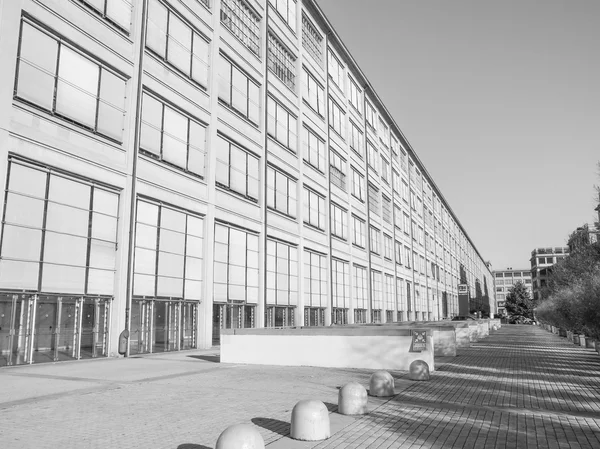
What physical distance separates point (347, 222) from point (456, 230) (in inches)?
3399

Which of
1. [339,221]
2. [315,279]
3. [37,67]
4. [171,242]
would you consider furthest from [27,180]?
[339,221]

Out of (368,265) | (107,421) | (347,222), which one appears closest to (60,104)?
(107,421)

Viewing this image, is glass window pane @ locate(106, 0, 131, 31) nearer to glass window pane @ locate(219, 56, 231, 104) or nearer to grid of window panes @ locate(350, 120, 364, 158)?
glass window pane @ locate(219, 56, 231, 104)

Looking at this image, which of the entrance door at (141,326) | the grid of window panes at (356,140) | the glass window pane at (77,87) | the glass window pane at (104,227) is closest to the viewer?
the glass window pane at (77,87)

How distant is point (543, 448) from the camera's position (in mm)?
7008

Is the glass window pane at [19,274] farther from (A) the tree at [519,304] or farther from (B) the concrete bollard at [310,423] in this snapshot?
(A) the tree at [519,304]

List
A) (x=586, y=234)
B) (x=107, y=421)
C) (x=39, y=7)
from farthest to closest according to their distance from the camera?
(x=586, y=234) → (x=39, y=7) → (x=107, y=421)

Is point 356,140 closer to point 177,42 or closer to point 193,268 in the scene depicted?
point 177,42

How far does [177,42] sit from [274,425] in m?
23.6

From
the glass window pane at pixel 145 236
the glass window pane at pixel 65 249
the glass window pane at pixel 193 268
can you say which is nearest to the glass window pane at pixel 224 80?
the glass window pane at pixel 193 268

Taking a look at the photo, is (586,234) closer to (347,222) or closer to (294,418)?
(347,222)

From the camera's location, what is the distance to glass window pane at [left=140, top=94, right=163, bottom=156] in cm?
2447

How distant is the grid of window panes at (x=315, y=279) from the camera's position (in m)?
40.6

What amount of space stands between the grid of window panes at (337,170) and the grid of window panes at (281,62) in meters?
9.17
